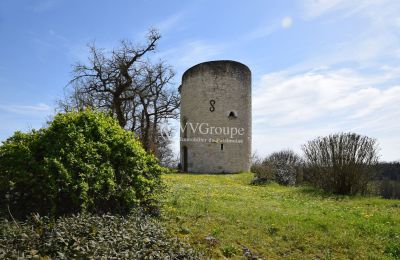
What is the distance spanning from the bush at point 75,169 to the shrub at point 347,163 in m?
8.85

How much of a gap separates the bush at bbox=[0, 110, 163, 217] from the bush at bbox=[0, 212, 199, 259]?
478mm

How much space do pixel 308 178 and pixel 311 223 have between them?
8.51 m

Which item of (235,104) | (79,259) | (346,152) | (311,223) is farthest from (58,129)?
(235,104)

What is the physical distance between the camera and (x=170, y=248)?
Answer: 4.89 meters

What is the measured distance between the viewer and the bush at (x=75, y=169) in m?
5.38

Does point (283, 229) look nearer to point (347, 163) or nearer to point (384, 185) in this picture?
point (347, 163)

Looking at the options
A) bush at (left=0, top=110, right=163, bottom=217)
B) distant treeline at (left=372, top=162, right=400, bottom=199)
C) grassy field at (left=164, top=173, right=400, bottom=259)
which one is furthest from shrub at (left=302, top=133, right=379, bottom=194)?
bush at (left=0, top=110, right=163, bottom=217)

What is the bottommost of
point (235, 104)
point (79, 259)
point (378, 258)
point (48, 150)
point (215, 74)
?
point (378, 258)

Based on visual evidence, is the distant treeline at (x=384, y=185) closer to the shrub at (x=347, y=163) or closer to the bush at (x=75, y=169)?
the shrub at (x=347, y=163)

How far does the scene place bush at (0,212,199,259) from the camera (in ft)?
13.9

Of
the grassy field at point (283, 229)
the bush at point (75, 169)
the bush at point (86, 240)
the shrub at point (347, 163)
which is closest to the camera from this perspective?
the bush at point (86, 240)

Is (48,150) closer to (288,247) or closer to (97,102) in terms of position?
(288,247)

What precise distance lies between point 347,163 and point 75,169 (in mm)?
10749

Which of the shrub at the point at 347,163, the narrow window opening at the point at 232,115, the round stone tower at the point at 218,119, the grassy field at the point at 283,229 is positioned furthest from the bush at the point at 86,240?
the narrow window opening at the point at 232,115
